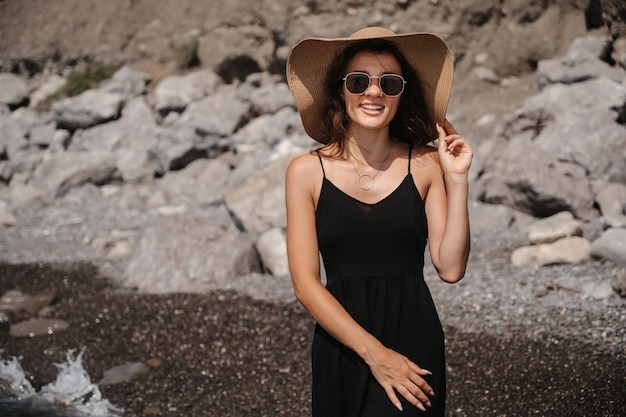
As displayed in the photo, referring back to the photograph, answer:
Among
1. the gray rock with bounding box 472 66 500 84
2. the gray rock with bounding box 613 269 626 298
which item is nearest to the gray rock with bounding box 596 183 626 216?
the gray rock with bounding box 613 269 626 298

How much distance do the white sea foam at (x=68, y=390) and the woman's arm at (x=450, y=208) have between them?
3.01 metres

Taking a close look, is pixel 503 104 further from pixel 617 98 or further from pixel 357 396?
pixel 357 396

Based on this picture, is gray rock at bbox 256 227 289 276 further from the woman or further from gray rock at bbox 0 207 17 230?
the woman

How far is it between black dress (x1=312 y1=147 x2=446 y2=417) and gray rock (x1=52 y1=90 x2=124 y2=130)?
11.8m

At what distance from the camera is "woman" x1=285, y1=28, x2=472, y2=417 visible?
2.45 metres

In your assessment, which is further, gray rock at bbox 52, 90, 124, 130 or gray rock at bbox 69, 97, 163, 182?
gray rock at bbox 52, 90, 124, 130

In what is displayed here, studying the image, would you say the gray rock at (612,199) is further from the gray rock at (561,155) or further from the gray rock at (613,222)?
the gray rock at (613,222)

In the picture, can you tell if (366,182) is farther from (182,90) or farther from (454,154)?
(182,90)

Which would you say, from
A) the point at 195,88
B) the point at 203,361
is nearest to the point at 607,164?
the point at 203,361

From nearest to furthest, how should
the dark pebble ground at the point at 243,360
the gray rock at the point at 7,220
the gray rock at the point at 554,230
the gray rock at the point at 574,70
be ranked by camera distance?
the dark pebble ground at the point at 243,360 < the gray rock at the point at 554,230 < the gray rock at the point at 7,220 < the gray rock at the point at 574,70

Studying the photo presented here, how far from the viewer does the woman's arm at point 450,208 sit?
8.09 ft

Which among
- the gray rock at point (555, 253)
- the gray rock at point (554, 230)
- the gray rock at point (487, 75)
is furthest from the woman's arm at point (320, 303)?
the gray rock at point (487, 75)

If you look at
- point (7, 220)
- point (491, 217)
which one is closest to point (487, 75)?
point (491, 217)

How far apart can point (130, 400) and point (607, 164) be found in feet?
20.3
